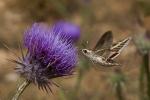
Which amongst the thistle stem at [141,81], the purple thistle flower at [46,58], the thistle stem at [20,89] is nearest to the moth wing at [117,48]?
the purple thistle flower at [46,58]

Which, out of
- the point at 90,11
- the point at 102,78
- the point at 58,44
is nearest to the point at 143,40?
the point at 58,44

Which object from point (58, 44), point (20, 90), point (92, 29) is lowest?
point (20, 90)

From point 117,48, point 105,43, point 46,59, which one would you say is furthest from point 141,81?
point 46,59

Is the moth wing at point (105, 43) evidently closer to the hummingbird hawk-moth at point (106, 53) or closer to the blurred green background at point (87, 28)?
the hummingbird hawk-moth at point (106, 53)

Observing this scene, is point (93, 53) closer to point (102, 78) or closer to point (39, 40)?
point (39, 40)

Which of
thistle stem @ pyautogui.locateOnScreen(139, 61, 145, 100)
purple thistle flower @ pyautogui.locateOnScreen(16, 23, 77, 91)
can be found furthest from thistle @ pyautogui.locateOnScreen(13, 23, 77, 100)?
thistle stem @ pyautogui.locateOnScreen(139, 61, 145, 100)

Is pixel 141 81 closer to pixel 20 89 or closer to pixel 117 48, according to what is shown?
pixel 117 48

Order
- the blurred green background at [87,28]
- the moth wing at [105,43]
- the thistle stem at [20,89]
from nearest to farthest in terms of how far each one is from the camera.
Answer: the thistle stem at [20,89] < the moth wing at [105,43] < the blurred green background at [87,28]
